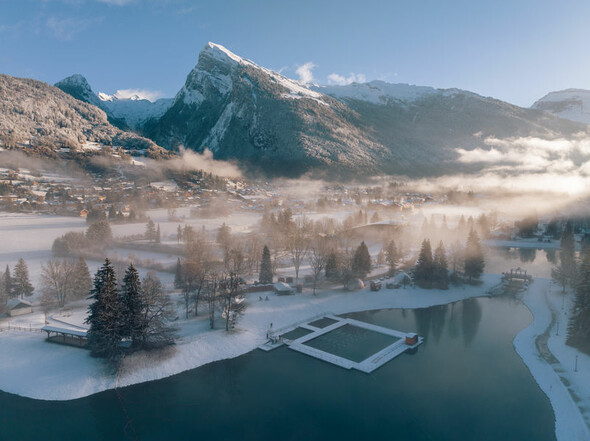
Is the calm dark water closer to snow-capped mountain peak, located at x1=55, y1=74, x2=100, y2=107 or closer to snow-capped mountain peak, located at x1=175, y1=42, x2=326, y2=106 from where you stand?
snow-capped mountain peak, located at x1=175, y1=42, x2=326, y2=106

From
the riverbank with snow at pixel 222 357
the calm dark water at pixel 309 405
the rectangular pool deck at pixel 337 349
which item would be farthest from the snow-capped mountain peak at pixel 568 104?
the calm dark water at pixel 309 405

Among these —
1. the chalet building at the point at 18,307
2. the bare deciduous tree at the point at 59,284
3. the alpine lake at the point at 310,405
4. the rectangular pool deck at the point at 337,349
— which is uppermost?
the bare deciduous tree at the point at 59,284

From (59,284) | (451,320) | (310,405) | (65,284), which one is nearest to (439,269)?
(451,320)

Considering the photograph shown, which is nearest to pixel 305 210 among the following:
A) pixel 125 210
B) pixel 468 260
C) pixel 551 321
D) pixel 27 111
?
pixel 125 210

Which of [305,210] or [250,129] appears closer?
[305,210]

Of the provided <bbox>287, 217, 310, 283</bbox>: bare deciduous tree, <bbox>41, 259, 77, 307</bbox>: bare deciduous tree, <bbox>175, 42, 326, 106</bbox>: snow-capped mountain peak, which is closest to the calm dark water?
<bbox>41, 259, 77, 307</bbox>: bare deciduous tree

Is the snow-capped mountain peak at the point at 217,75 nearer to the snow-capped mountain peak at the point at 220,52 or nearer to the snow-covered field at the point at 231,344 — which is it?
the snow-capped mountain peak at the point at 220,52

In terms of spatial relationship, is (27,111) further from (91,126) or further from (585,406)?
(585,406)
